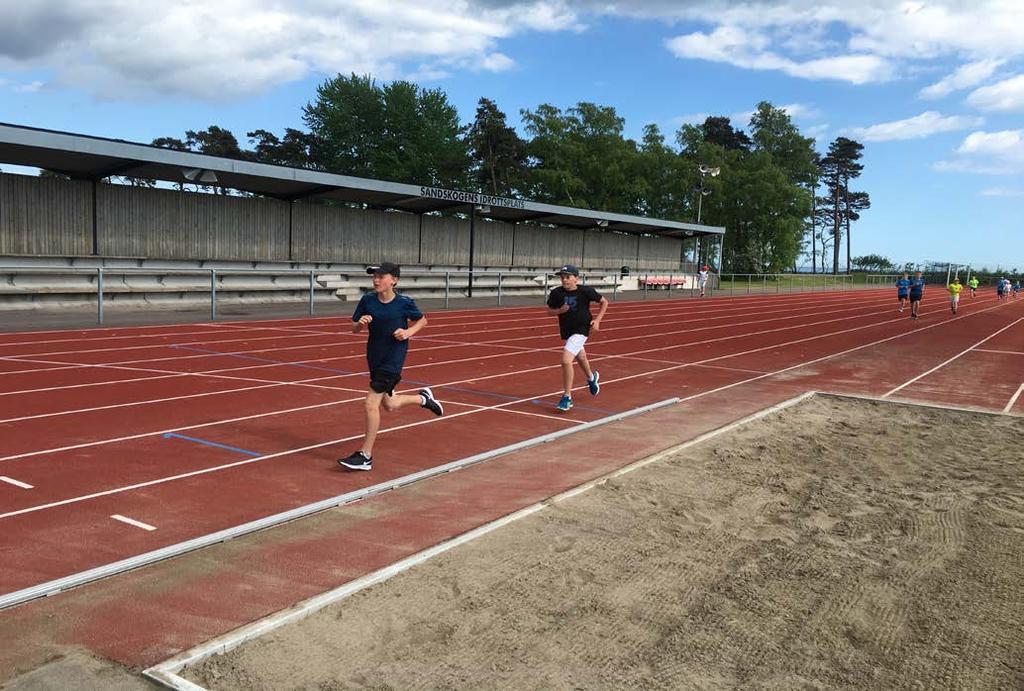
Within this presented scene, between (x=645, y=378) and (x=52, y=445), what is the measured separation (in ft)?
26.3

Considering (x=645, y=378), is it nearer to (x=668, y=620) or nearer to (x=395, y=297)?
(x=395, y=297)

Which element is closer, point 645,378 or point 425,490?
point 425,490

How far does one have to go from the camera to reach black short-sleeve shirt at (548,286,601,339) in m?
9.38

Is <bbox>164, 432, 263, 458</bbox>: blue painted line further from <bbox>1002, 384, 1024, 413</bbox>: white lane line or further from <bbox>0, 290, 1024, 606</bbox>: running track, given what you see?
<bbox>1002, 384, 1024, 413</bbox>: white lane line

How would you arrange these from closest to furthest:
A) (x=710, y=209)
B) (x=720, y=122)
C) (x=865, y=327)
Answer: (x=865, y=327) → (x=710, y=209) → (x=720, y=122)

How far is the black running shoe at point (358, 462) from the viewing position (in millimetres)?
6418

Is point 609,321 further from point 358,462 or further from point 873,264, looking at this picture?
point 873,264

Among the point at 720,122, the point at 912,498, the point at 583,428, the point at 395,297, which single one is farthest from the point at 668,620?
the point at 720,122

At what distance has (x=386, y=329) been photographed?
645 centimetres

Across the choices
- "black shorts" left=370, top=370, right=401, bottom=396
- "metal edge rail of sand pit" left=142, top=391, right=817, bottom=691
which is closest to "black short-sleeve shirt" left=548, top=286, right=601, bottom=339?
"black shorts" left=370, top=370, right=401, bottom=396

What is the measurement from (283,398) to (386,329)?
11.7 ft

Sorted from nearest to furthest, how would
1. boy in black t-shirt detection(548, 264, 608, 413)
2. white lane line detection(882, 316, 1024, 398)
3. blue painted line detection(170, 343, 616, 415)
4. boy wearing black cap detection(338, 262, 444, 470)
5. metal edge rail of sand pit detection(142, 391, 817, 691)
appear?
metal edge rail of sand pit detection(142, 391, 817, 691)
boy wearing black cap detection(338, 262, 444, 470)
boy in black t-shirt detection(548, 264, 608, 413)
blue painted line detection(170, 343, 616, 415)
white lane line detection(882, 316, 1024, 398)

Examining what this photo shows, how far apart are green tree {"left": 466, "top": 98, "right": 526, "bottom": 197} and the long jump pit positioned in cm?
5965

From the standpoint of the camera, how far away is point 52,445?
7.02 metres
